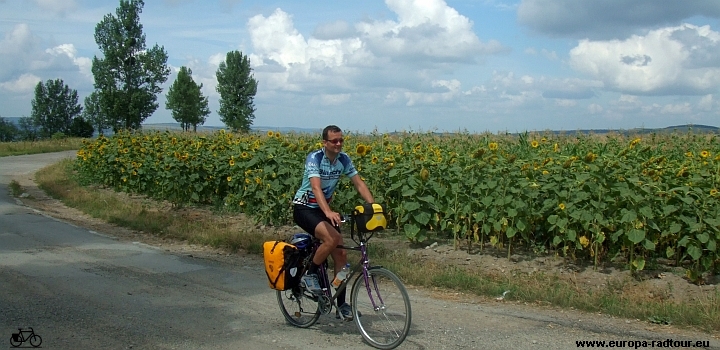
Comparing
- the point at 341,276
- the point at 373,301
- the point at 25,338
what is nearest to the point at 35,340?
the point at 25,338

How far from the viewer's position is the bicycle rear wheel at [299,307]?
6.67m

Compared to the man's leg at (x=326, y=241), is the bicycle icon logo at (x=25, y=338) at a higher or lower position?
lower

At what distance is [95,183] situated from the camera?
20.3 metres

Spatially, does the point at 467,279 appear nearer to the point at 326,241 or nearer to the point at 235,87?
the point at 326,241

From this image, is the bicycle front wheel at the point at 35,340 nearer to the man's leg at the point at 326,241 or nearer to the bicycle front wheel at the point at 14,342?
the bicycle front wheel at the point at 14,342

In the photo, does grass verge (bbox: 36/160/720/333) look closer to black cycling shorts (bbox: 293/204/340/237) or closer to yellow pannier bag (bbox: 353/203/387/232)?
black cycling shorts (bbox: 293/204/340/237)

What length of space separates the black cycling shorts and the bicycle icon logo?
257cm

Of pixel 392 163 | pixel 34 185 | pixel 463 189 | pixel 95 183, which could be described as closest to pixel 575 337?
pixel 463 189

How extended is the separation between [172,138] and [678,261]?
1251cm

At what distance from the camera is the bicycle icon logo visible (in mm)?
6016

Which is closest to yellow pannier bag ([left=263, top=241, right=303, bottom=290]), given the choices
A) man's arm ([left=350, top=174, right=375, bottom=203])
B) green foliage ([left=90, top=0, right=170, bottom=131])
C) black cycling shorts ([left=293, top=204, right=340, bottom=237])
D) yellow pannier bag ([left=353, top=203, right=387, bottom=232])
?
black cycling shorts ([left=293, top=204, right=340, bottom=237])

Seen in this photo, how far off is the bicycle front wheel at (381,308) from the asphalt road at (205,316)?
7.2 inches

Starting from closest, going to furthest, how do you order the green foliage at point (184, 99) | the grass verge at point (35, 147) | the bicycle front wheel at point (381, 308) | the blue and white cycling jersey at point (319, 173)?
1. the bicycle front wheel at point (381, 308)
2. the blue and white cycling jersey at point (319, 173)
3. the grass verge at point (35, 147)
4. the green foliage at point (184, 99)

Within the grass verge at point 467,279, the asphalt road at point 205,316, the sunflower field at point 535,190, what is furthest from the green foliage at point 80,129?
the asphalt road at point 205,316
